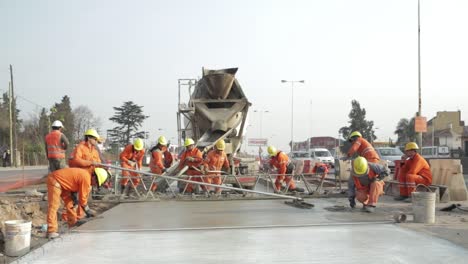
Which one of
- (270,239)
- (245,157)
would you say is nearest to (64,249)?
(270,239)

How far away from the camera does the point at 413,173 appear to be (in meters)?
11.1

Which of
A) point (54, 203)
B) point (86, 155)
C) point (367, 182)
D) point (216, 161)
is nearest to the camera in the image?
point (54, 203)

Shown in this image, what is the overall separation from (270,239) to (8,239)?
329 centimetres

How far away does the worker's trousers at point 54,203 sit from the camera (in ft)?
22.2

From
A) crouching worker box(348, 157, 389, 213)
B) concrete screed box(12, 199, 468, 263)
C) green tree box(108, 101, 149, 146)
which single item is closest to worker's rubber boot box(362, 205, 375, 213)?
crouching worker box(348, 157, 389, 213)

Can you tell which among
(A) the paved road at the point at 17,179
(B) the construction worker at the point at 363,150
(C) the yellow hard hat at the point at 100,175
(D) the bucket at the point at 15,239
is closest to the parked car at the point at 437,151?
(A) the paved road at the point at 17,179

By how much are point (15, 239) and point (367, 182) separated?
657 cm

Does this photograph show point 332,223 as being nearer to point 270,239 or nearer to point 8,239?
point 270,239

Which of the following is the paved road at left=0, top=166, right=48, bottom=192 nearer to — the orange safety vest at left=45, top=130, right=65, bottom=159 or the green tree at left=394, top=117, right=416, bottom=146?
the orange safety vest at left=45, top=130, right=65, bottom=159

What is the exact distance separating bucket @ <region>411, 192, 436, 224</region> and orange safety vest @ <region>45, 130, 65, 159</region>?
594 centimetres

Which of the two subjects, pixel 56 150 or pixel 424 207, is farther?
pixel 56 150

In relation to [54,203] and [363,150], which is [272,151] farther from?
[54,203]

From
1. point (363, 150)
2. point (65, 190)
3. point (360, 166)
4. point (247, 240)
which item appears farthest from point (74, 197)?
point (363, 150)

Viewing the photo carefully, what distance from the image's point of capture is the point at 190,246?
606cm
